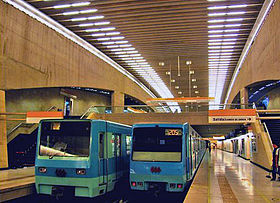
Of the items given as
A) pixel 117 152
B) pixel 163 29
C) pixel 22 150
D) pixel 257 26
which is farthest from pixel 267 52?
pixel 22 150

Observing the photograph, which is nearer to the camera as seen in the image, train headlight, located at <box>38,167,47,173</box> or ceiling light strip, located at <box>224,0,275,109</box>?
train headlight, located at <box>38,167,47,173</box>

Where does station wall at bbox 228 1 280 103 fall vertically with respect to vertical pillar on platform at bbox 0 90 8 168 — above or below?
above

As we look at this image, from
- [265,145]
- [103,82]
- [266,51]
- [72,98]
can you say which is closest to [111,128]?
[265,145]

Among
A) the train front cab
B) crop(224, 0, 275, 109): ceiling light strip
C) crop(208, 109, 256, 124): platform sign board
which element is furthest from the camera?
crop(224, 0, 275, 109): ceiling light strip

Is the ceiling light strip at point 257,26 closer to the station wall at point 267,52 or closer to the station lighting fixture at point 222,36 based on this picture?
the station wall at point 267,52

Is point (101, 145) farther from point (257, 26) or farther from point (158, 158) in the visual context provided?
point (257, 26)

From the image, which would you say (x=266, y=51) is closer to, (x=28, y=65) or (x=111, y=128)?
(x=111, y=128)

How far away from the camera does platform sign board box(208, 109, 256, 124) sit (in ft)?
46.5

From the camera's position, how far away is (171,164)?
28.1 ft

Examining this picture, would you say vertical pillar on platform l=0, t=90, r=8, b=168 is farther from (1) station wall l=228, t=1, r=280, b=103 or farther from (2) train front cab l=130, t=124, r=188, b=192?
(1) station wall l=228, t=1, r=280, b=103

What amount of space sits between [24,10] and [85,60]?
691 cm

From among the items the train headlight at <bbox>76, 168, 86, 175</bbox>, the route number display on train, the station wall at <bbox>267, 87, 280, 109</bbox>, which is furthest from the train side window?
the station wall at <bbox>267, 87, 280, 109</bbox>

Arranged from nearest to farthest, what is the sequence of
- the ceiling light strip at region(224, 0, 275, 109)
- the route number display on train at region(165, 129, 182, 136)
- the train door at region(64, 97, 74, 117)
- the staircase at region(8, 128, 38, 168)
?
the route number display on train at region(165, 129, 182, 136)
the ceiling light strip at region(224, 0, 275, 109)
the staircase at region(8, 128, 38, 168)
the train door at region(64, 97, 74, 117)

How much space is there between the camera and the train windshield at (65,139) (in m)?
8.05
